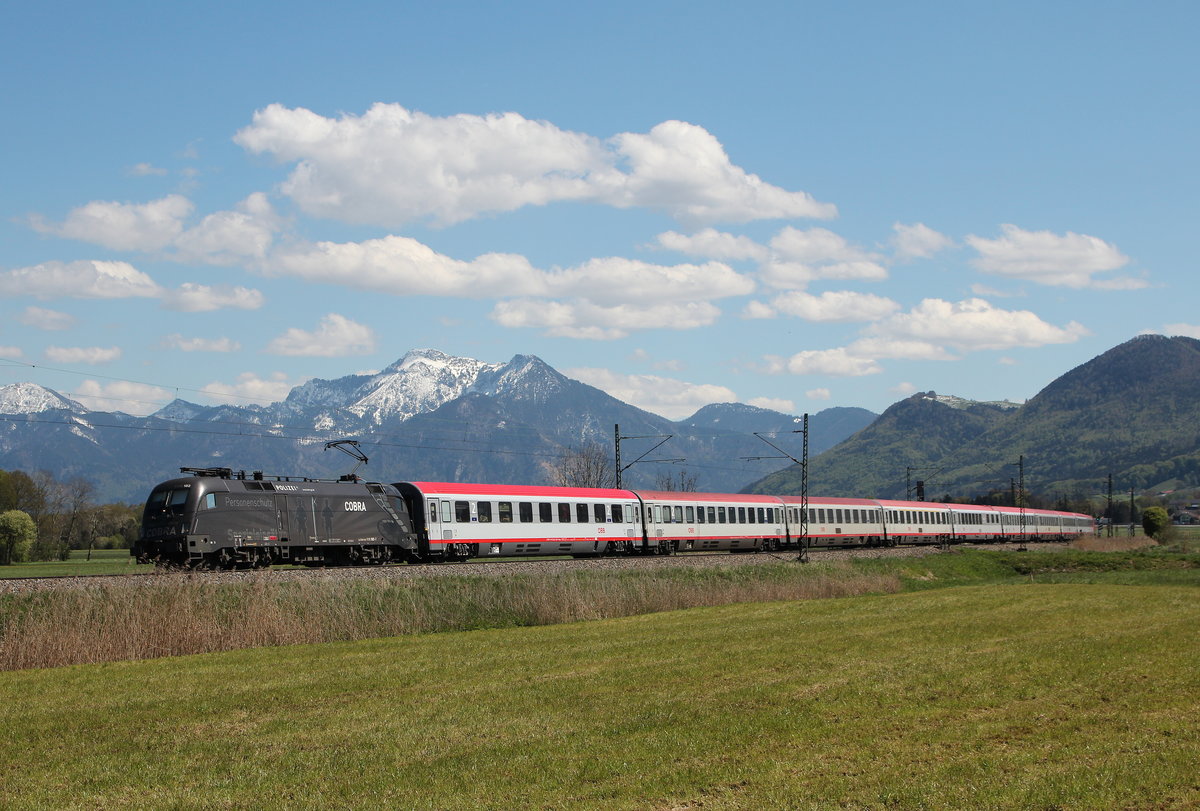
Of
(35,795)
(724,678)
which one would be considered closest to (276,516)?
(724,678)

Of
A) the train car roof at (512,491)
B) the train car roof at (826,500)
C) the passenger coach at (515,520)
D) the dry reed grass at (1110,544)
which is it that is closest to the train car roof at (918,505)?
the train car roof at (826,500)

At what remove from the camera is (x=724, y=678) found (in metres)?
16.0

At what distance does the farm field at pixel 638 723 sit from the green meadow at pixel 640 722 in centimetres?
4

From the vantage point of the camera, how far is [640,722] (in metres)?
13.0

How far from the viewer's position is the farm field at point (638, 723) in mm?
10219

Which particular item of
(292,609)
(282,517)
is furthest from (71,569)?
(292,609)

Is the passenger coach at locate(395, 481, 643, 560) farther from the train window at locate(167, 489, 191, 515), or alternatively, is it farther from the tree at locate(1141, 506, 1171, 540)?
the tree at locate(1141, 506, 1171, 540)

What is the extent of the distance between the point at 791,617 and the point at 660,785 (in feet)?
50.1

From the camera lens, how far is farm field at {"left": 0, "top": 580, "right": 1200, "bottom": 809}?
10.2 meters

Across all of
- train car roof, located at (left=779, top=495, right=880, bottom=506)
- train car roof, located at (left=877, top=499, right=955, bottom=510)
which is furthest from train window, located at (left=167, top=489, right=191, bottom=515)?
train car roof, located at (left=877, top=499, right=955, bottom=510)

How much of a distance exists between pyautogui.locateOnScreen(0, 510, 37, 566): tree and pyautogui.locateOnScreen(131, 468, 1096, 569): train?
40694mm

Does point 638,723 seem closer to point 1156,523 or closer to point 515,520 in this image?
point 515,520

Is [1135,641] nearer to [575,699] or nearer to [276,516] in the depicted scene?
[575,699]

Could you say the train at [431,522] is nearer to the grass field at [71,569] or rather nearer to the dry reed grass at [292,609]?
the grass field at [71,569]
